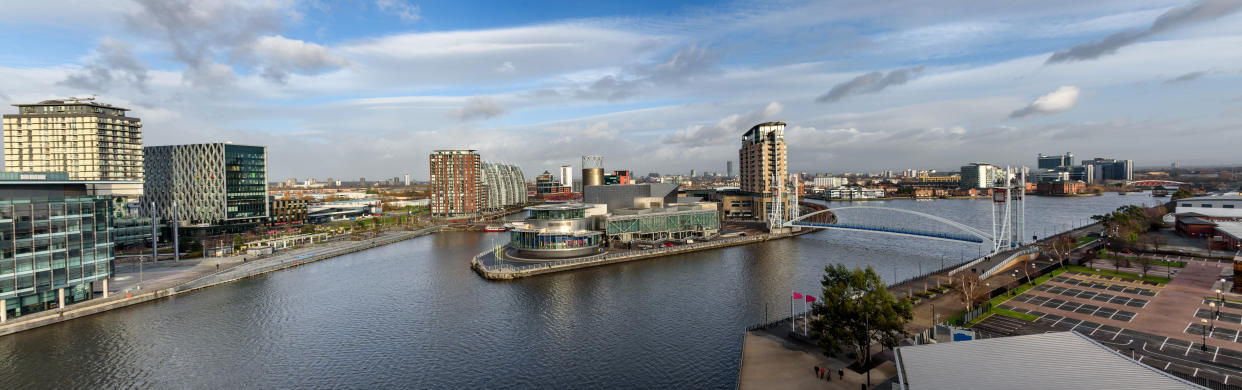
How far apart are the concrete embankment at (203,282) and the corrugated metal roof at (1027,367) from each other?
43.6 metres

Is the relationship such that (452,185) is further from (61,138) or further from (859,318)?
(859,318)

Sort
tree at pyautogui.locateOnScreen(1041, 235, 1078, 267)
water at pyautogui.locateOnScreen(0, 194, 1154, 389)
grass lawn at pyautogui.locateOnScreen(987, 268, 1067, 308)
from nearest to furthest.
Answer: water at pyautogui.locateOnScreen(0, 194, 1154, 389) < grass lawn at pyautogui.locateOnScreen(987, 268, 1067, 308) < tree at pyautogui.locateOnScreen(1041, 235, 1078, 267)

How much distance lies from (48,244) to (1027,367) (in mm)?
47500

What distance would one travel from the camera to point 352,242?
226ft

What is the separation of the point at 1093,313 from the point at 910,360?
814 inches

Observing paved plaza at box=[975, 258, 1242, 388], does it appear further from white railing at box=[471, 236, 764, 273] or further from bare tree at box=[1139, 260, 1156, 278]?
white railing at box=[471, 236, 764, 273]

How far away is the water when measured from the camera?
22.9 m

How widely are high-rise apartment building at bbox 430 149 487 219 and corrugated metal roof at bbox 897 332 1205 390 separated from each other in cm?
9885

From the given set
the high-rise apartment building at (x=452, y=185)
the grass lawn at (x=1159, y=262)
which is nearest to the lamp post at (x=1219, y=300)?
the grass lawn at (x=1159, y=262)

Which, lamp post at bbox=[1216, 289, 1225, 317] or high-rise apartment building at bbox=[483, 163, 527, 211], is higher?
high-rise apartment building at bbox=[483, 163, 527, 211]

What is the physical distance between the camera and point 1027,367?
14.4 m

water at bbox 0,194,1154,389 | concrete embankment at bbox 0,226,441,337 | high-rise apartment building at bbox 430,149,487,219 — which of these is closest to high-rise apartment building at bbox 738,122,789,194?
water at bbox 0,194,1154,389

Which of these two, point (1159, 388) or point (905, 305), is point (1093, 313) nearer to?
point (905, 305)

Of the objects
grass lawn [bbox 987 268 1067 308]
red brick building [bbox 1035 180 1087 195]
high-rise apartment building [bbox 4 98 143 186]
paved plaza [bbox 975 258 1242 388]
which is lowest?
paved plaza [bbox 975 258 1242 388]
